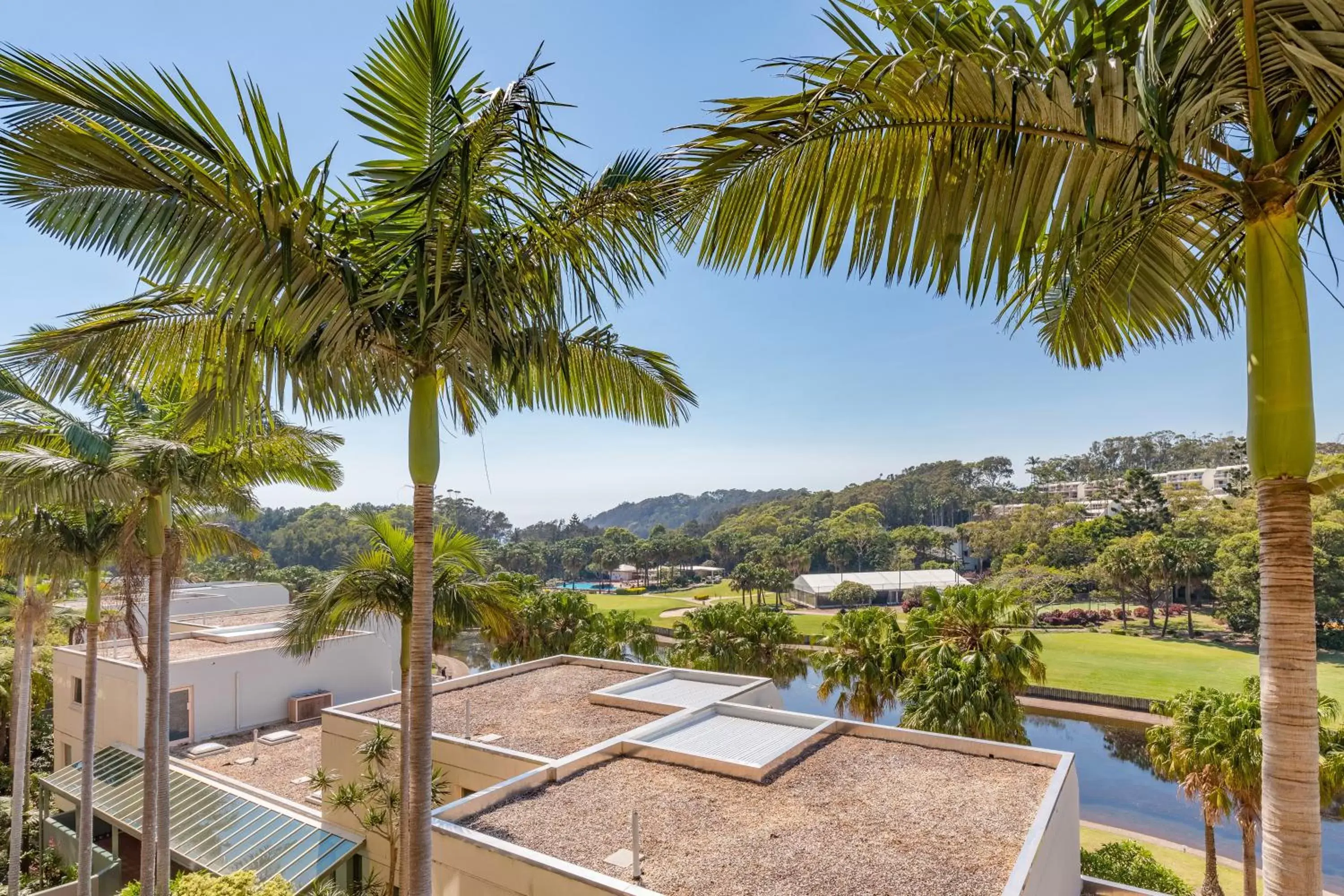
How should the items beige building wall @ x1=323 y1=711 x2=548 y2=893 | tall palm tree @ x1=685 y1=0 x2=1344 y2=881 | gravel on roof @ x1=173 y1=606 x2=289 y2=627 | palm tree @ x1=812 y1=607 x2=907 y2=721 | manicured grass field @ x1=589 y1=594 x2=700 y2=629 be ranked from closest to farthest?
tall palm tree @ x1=685 y1=0 x2=1344 y2=881 < beige building wall @ x1=323 y1=711 x2=548 y2=893 < palm tree @ x1=812 y1=607 x2=907 y2=721 < gravel on roof @ x1=173 y1=606 x2=289 y2=627 < manicured grass field @ x1=589 y1=594 x2=700 y2=629

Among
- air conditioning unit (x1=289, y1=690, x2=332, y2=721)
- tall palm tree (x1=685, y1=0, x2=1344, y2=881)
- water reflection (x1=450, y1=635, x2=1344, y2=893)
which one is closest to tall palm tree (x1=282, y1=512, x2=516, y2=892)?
tall palm tree (x1=685, y1=0, x2=1344, y2=881)

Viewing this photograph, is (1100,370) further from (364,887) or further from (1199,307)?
(364,887)

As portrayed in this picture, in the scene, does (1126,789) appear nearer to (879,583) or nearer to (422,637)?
(422,637)

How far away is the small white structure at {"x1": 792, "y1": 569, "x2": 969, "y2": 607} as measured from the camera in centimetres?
6469

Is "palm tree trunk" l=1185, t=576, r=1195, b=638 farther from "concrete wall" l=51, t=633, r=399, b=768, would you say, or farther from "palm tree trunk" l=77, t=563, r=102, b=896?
"palm tree trunk" l=77, t=563, r=102, b=896

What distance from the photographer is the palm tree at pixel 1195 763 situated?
1274 cm

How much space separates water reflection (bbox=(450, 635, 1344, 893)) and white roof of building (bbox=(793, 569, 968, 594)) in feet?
96.1

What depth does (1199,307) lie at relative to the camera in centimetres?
316

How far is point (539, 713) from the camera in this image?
1273cm

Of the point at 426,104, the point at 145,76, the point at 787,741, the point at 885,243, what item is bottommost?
the point at 787,741

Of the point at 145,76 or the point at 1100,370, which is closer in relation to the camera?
the point at 145,76

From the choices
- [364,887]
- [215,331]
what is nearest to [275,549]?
[364,887]

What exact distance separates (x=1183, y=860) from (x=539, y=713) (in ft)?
60.3

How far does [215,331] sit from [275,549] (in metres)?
106
